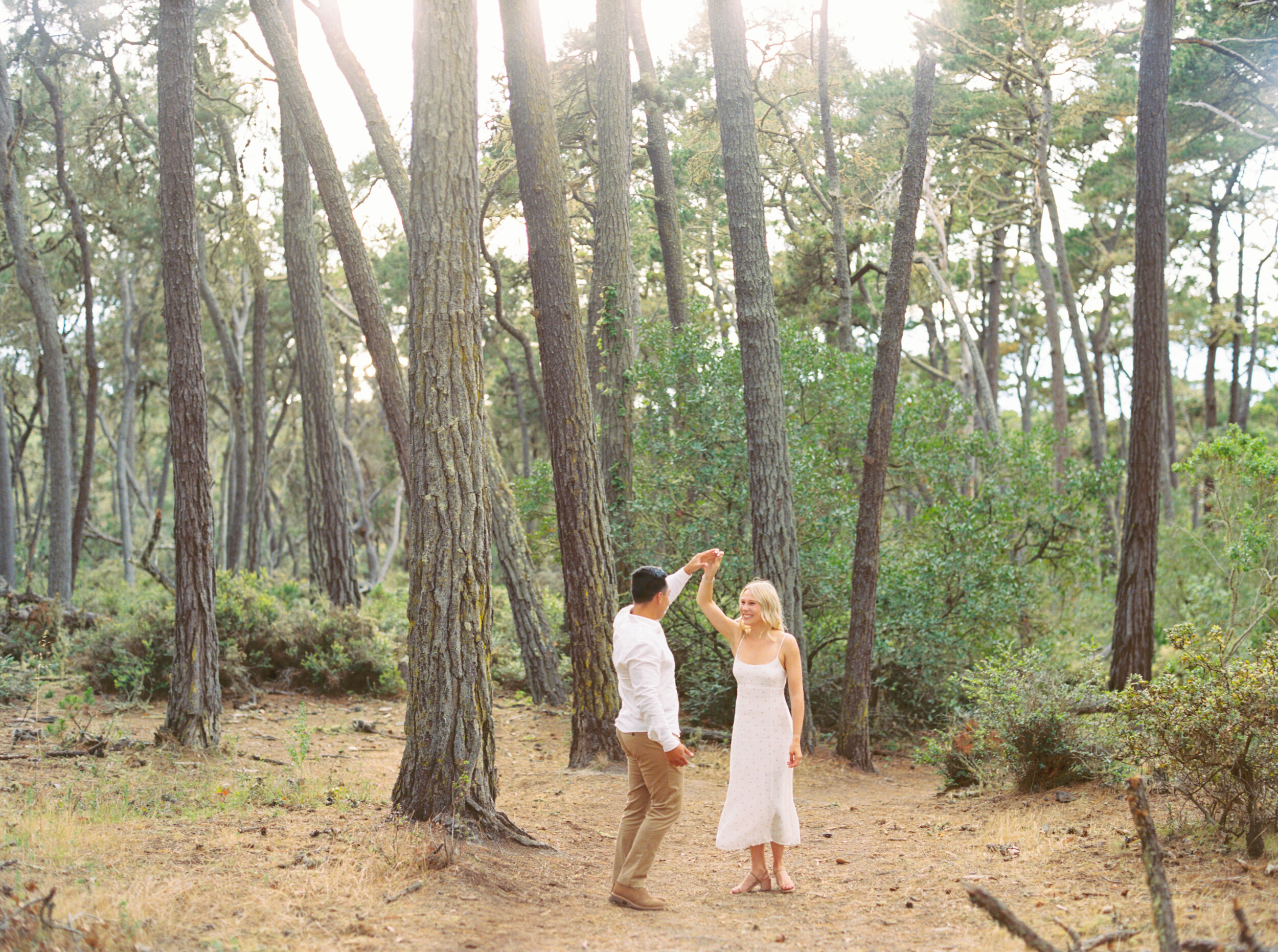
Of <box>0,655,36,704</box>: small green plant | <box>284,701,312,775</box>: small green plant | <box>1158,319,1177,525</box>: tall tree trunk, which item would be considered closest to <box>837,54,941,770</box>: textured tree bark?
<box>284,701,312,775</box>: small green plant

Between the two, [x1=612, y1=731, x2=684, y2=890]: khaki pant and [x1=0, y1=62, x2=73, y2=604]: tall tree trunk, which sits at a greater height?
[x1=0, y1=62, x2=73, y2=604]: tall tree trunk

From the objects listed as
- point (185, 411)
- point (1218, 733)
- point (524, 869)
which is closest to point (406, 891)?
point (524, 869)

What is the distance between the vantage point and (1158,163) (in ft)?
35.1

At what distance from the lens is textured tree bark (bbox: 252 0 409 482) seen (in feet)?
35.8

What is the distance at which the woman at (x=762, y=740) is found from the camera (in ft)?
18.6

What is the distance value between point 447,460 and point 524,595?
5998mm

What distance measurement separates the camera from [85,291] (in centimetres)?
1908

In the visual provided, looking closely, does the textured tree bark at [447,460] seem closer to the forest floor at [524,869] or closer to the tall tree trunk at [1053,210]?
the forest floor at [524,869]

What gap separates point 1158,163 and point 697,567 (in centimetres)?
838

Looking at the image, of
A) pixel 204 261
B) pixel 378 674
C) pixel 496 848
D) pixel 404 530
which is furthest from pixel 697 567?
pixel 404 530

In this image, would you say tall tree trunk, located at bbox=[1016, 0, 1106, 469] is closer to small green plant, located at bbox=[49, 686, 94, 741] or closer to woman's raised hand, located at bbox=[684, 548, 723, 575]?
woman's raised hand, located at bbox=[684, 548, 723, 575]

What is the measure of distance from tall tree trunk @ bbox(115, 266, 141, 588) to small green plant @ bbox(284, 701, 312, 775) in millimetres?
17291

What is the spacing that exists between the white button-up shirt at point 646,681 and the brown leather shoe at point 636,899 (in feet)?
2.93

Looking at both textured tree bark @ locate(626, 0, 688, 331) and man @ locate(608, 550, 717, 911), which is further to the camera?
textured tree bark @ locate(626, 0, 688, 331)
